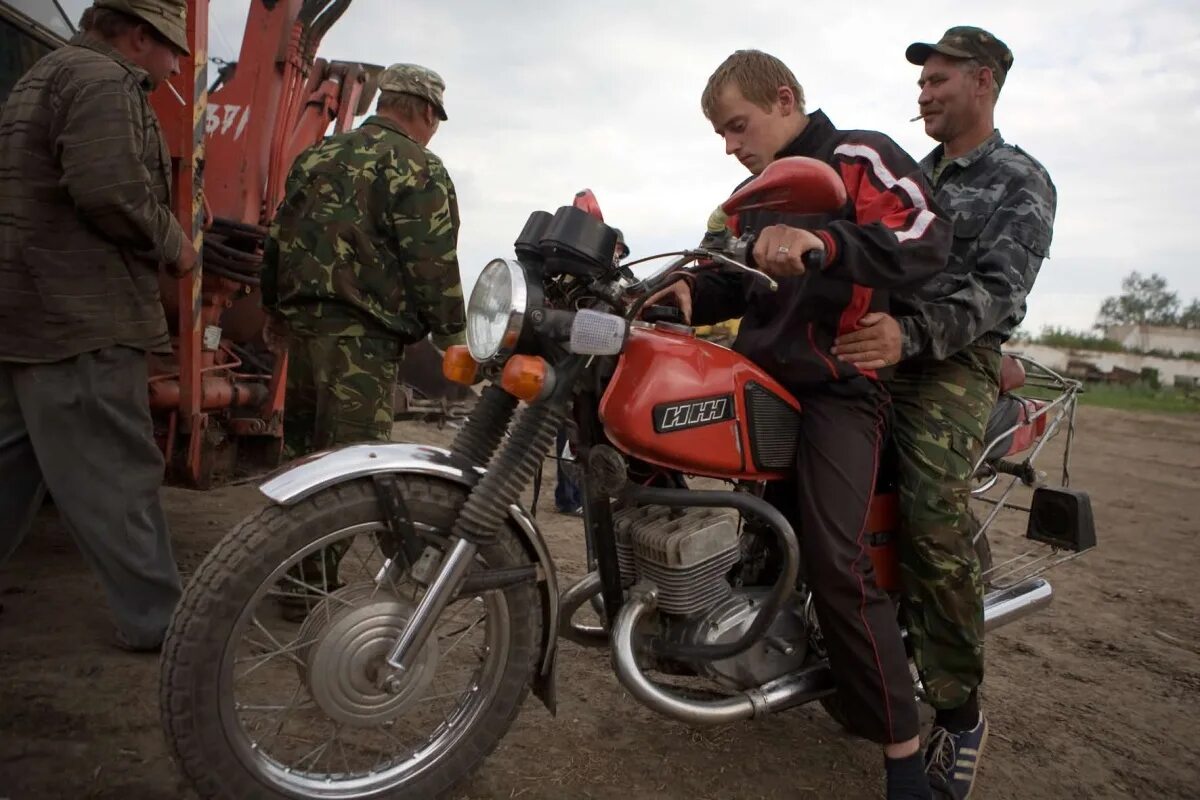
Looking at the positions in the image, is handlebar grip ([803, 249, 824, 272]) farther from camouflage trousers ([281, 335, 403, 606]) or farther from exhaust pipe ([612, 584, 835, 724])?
camouflage trousers ([281, 335, 403, 606])

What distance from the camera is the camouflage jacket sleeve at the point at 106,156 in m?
2.63

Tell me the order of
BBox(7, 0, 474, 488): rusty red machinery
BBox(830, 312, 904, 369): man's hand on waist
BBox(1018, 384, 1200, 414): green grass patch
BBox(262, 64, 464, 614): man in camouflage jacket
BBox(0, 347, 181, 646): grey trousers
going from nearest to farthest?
1. BBox(830, 312, 904, 369): man's hand on waist
2. BBox(0, 347, 181, 646): grey trousers
3. BBox(262, 64, 464, 614): man in camouflage jacket
4. BBox(7, 0, 474, 488): rusty red machinery
5. BBox(1018, 384, 1200, 414): green grass patch

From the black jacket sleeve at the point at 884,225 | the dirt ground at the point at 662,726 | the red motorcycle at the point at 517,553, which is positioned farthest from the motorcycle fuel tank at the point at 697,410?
the dirt ground at the point at 662,726

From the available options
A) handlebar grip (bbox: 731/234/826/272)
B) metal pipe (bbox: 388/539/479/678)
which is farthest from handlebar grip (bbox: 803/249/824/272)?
metal pipe (bbox: 388/539/479/678)

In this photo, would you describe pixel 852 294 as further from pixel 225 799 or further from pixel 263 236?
pixel 263 236

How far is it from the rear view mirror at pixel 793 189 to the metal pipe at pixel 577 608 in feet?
3.48

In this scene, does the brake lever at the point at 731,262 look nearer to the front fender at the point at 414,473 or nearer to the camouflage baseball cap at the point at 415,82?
the front fender at the point at 414,473

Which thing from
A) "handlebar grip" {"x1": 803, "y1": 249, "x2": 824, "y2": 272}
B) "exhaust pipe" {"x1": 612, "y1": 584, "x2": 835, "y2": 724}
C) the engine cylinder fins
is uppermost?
"handlebar grip" {"x1": 803, "y1": 249, "x2": 824, "y2": 272}

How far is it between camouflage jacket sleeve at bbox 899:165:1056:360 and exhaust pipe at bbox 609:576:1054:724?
0.93 metres

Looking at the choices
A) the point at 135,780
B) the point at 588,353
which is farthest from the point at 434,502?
the point at 135,780

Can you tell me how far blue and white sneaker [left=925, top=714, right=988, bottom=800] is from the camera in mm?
2525

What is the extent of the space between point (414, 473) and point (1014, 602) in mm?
2016

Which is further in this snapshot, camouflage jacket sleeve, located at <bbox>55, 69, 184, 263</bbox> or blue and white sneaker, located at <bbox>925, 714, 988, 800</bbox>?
camouflage jacket sleeve, located at <bbox>55, 69, 184, 263</bbox>

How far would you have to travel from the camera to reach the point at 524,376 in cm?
197
